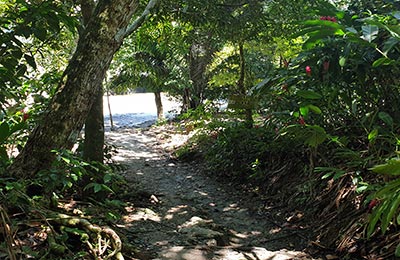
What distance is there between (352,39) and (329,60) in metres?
0.61

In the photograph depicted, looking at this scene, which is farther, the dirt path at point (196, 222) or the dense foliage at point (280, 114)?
the dirt path at point (196, 222)

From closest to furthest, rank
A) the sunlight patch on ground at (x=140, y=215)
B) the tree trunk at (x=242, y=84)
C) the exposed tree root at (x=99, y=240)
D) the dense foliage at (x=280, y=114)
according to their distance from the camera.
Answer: the exposed tree root at (x=99, y=240) < the dense foliage at (x=280, y=114) < the sunlight patch on ground at (x=140, y=215) < the tree trunk at (x=242, y=84)

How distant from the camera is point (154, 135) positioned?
12.4 metres

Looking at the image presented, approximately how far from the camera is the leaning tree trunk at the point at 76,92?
8.82 feet

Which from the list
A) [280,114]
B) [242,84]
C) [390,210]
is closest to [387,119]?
[280,114]

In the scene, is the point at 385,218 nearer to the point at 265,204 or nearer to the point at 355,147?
the point at 355,147

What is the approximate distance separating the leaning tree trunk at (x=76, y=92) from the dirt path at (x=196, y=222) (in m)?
0.99

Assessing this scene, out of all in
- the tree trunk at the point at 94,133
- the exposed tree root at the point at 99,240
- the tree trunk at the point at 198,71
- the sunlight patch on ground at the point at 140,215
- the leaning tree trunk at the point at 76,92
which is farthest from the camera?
the tree trunk at the point at 198,71

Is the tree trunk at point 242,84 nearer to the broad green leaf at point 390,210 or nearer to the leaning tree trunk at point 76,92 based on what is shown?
the leaning tree trunk at point 76,92

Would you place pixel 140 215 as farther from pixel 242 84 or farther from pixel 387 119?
pixel 242 84

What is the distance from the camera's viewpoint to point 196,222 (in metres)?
4.04

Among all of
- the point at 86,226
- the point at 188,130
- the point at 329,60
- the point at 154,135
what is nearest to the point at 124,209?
the point at 86,226

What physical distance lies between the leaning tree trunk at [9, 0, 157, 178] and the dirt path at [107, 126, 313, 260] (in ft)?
3.26

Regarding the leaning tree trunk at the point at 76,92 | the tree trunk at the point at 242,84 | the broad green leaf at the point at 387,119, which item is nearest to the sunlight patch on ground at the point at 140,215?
the leaning tree trunk at the point at 76,92
